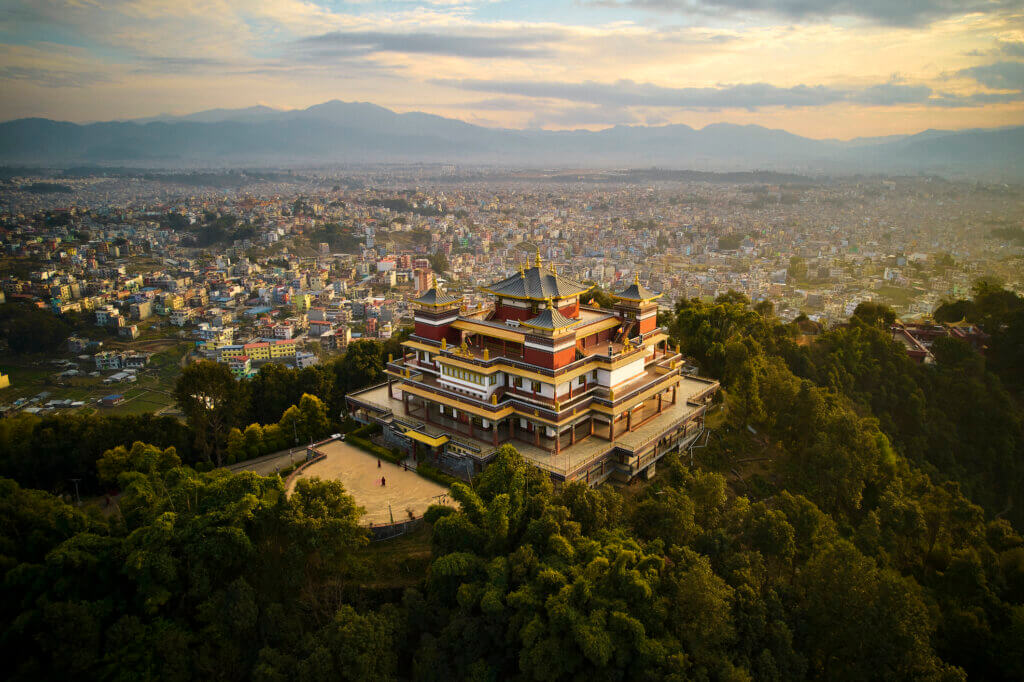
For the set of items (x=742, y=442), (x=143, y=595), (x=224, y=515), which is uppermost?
(x=224, y=515)

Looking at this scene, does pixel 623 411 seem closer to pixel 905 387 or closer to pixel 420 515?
pixel 420 515

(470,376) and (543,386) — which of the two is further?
(470,376)

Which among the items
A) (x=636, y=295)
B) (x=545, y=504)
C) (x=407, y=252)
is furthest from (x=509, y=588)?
(x=407, y=252)

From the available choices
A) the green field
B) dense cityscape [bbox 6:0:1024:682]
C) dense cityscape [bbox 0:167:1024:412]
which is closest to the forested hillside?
dense cityscape [bbox 6:0:1024:682]

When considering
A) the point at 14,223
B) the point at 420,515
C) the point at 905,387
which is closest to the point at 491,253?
the point at 14,223

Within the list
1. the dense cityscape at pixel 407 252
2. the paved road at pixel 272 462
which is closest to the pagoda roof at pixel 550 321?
the paved road at pixel 272 462

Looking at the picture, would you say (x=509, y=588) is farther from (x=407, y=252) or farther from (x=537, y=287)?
(x=407, y=252)
